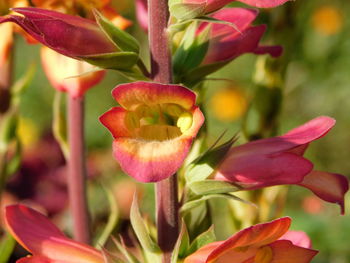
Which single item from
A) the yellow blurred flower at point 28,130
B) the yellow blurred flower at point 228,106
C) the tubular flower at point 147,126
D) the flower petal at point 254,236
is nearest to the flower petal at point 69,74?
the tubular flower at point 147,126

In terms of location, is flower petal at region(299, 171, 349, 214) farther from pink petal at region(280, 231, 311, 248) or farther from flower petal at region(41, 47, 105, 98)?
flower petal at region(41, 47, 105, 98)

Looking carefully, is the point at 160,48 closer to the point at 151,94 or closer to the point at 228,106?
the point at 151,94

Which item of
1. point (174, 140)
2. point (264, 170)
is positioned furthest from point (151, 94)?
point (264, 170)

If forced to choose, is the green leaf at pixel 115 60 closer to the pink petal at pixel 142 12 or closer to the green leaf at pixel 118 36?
the green leaf at pixel 118 36

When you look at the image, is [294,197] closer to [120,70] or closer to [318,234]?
[318,234]

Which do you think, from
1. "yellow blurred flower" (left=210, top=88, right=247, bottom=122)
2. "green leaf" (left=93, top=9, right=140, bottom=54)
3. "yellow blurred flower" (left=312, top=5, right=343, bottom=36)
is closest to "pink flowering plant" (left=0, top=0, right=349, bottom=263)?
"green leaf" (left=93, top=9, right=140, bottom=54)

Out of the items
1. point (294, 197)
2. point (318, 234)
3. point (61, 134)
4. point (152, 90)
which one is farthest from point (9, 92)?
point (294, 197)
